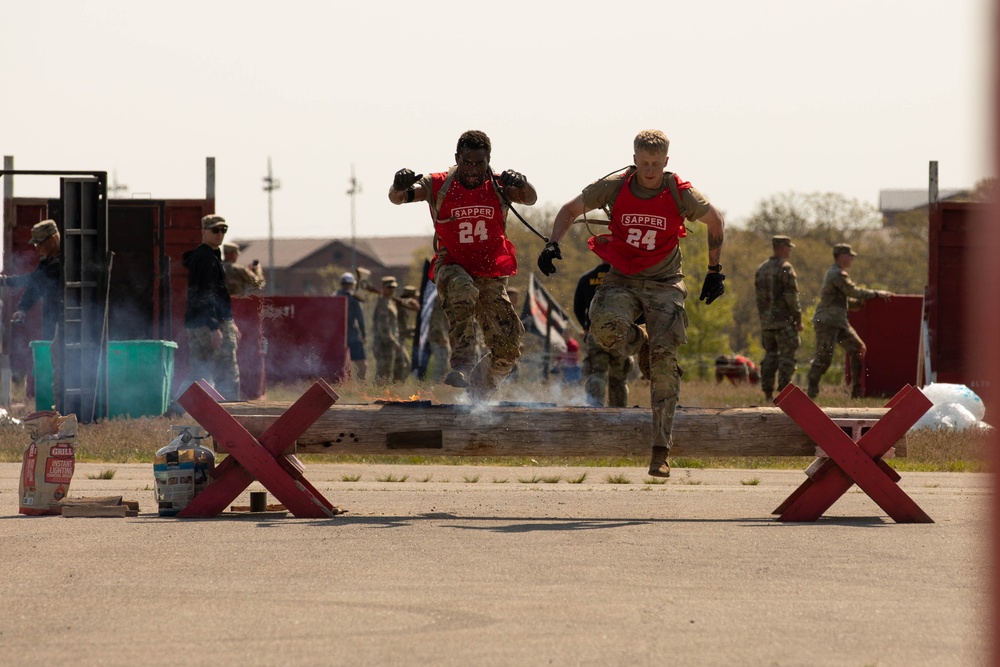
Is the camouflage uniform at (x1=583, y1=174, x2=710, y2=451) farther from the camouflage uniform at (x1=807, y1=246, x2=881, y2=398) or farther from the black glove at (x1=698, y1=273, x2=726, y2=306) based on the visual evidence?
the camouflage uniform at (x1=807, y1=246, x2=881, y2=398)

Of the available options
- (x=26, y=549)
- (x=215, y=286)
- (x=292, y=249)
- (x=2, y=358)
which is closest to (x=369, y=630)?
(x=26, y=549)

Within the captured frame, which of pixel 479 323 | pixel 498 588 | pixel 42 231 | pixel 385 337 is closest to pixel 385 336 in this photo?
pixel 385 337

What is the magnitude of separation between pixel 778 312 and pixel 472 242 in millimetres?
9304

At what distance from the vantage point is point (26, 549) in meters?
6.16

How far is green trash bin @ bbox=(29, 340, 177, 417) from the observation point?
49.0 feet

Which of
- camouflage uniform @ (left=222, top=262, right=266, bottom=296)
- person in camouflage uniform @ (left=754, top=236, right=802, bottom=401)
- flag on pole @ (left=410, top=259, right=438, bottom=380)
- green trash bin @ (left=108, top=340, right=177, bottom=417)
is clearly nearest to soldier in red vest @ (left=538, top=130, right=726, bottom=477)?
camouflage uniform @ (left=222, top=262, right=266, bottom=296)

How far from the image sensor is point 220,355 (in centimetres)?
1334

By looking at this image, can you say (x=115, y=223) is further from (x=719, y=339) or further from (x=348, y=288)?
(x=719, y=339)

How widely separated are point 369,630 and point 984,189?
10.4 feet

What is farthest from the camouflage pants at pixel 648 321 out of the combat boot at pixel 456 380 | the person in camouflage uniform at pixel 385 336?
the person in camouflage uniform at pixel 385 336

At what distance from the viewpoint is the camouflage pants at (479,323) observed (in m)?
8.58

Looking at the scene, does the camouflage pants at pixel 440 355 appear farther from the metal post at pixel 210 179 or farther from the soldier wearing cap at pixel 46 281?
the soldier wearing cap at pixel 46 281

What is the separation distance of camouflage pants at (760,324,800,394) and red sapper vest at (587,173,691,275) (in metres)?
9.62

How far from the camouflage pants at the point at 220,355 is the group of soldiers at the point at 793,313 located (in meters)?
6.75
